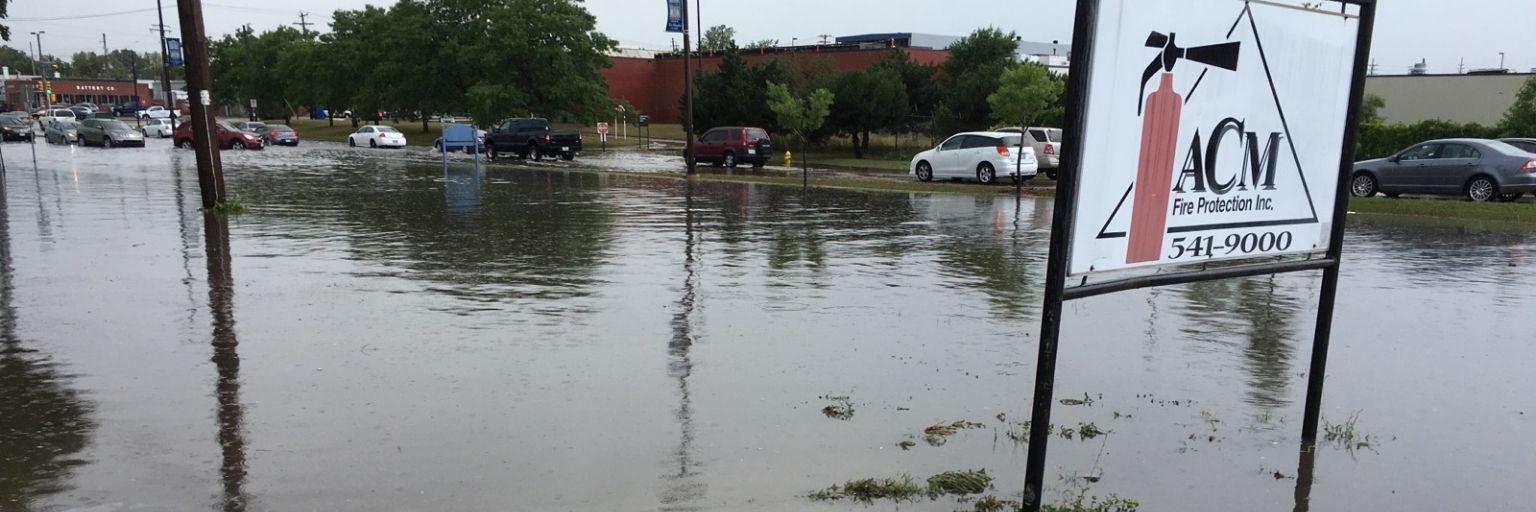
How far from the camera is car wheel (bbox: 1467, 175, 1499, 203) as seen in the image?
20.7 meters

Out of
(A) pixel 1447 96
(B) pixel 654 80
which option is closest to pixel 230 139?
(B) pixel 654 80

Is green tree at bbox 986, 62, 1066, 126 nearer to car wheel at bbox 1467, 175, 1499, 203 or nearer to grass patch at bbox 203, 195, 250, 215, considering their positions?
car wheel at bbox 1467, 175, 1499, 203

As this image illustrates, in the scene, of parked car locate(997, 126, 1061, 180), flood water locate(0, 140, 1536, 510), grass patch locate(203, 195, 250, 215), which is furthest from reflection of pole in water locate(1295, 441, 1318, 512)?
parked car locate(997, 126, 1061, 180)

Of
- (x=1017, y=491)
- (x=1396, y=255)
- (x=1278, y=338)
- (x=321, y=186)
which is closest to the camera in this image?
(x=1017, y=491)

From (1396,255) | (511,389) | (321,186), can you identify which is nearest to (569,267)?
(511,389)

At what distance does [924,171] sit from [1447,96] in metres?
41.5

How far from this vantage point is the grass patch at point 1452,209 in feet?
59.6

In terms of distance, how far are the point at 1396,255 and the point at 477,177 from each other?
21868mm

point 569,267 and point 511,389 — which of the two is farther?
point 569,267

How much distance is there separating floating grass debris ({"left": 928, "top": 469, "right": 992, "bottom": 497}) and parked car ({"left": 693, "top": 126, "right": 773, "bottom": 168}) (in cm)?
3282

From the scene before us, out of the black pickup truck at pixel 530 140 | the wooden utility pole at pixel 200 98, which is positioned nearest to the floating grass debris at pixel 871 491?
the wooden utility pole at pixel 200 98

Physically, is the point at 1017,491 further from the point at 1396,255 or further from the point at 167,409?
the point at 1396,255

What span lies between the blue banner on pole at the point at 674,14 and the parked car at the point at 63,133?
34.0 m

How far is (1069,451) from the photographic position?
5.64 meters
